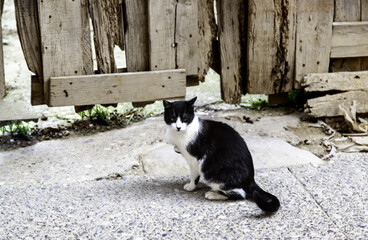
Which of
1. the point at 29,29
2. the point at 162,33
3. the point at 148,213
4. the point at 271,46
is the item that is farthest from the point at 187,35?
the point at 148,213

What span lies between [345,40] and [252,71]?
1107 mm

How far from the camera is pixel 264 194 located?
3691mm

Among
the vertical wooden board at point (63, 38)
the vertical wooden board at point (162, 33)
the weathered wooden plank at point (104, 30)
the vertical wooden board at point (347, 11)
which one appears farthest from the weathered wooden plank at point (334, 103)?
the vertical wooden board at point (63, 38)

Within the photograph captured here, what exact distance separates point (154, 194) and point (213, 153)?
61 cm

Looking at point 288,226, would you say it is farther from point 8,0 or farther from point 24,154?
point 8,0

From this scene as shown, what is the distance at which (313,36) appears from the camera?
5.32 metres

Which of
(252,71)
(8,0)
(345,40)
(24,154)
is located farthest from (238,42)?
(8,0)

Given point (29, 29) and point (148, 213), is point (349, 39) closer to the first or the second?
point (148, 213)

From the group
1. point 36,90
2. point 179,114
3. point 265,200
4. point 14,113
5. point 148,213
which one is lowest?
point 148,213

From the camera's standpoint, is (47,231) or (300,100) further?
(300,100)

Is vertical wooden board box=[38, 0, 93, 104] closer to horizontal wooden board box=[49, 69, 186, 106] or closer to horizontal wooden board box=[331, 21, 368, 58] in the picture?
horizontal wooden board box=[49, 69, 186, 106]

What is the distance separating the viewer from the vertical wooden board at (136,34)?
4.83 m

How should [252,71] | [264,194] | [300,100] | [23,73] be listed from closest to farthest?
[264,194], [252,71], [300,100], [23,73]

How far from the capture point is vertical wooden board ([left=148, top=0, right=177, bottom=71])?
4.80m
